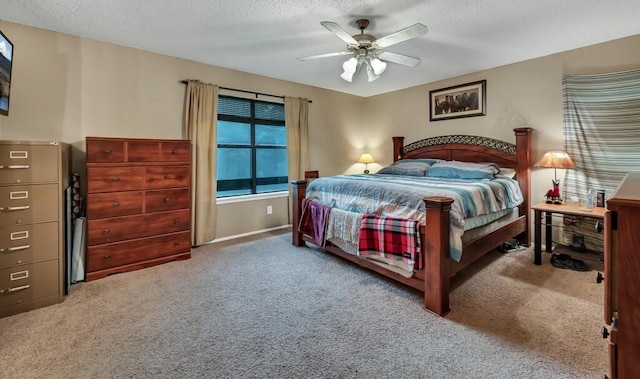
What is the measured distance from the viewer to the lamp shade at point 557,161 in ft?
10.3

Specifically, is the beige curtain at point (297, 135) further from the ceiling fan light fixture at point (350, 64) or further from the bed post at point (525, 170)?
the bed post at point (525, 170)

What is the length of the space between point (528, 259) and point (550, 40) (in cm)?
240

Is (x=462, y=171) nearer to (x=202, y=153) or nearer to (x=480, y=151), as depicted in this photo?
(x=480, y=151)

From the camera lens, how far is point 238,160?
4410 mm

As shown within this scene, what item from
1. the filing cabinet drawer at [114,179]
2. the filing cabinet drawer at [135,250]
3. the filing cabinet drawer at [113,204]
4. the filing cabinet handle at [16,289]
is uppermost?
the filing cabinet drawer at [114,179]

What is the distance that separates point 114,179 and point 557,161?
4.64m

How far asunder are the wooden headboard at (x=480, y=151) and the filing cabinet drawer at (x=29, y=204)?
4633 mm

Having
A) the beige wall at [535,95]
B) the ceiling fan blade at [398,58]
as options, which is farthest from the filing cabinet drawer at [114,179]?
the beige wall at [535,95]

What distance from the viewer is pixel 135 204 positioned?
298cm

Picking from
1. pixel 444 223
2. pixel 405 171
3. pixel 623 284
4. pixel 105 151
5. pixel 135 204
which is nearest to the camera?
pixel 623 284

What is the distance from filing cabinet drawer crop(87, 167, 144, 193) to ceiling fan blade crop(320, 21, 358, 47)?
7.58 feet

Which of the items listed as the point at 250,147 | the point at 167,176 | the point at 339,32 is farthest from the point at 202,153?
the point at 339,32

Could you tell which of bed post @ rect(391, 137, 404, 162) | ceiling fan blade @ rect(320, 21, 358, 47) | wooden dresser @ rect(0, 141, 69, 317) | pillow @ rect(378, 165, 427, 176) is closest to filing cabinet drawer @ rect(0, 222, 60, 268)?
wooden dresser @ rect(0, 141, 69, 317)

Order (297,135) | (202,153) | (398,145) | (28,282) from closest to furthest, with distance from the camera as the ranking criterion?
(28,282)
(202,153)
(297,135)
(398,145)
